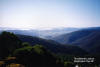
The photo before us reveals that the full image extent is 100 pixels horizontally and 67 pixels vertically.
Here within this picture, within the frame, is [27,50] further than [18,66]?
Yes

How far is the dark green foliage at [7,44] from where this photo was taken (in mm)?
18906

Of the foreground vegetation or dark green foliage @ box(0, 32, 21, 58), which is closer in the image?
the foreground vegetation

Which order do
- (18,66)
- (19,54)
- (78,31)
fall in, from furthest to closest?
(78,31) → (19,54) → (18,66)

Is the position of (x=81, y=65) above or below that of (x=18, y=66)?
below

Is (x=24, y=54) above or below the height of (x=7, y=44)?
below

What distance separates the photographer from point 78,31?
17262 cm

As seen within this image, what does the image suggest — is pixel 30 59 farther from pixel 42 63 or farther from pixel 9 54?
pixel 9 54

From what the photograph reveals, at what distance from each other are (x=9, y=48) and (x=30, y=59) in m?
3.18

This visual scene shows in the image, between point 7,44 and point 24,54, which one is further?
point 7,44

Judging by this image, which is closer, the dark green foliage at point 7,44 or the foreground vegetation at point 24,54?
the foreground vegetation at point 24,54

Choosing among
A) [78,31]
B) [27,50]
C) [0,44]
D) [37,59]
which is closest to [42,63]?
[37,59]

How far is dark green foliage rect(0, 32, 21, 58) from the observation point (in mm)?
18906

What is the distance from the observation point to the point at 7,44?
19.3 metres

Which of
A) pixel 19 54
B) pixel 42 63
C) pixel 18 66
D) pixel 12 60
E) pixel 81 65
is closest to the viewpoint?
pixel 18 66
